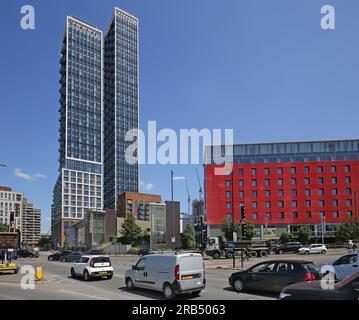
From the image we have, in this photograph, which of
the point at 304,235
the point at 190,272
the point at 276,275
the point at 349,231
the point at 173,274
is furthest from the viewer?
the point at 304,235

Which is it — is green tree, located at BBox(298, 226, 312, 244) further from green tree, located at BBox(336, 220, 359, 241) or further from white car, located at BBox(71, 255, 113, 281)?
white car, located at BBox(71, 255, 113, 281)

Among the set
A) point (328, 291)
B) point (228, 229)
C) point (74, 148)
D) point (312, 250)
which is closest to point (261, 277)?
point (328, 291)

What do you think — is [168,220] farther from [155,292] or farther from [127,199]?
[155,292]

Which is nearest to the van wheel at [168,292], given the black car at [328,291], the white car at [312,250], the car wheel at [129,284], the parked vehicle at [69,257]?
the car wheel at [129,284]

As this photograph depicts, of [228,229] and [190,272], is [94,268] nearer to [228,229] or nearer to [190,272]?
[190,272]

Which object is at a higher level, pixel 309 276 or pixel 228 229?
pixel 309 276

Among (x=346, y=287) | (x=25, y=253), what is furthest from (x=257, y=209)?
(x=346, y=287)

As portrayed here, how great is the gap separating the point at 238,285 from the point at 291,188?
3152 inches

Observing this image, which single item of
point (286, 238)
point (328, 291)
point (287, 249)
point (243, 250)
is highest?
point (328, 291)

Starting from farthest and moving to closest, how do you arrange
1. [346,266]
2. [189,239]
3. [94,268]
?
[189,239] < [94,268] < [346,266]

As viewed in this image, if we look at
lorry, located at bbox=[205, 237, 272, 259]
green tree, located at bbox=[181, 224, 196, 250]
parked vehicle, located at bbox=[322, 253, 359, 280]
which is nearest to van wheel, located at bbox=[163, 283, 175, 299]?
parked vehicle, located at bbox=[322, 253, 359, 280]

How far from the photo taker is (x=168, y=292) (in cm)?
1598

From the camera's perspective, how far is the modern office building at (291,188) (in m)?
93.4

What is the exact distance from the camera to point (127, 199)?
6216 inches
